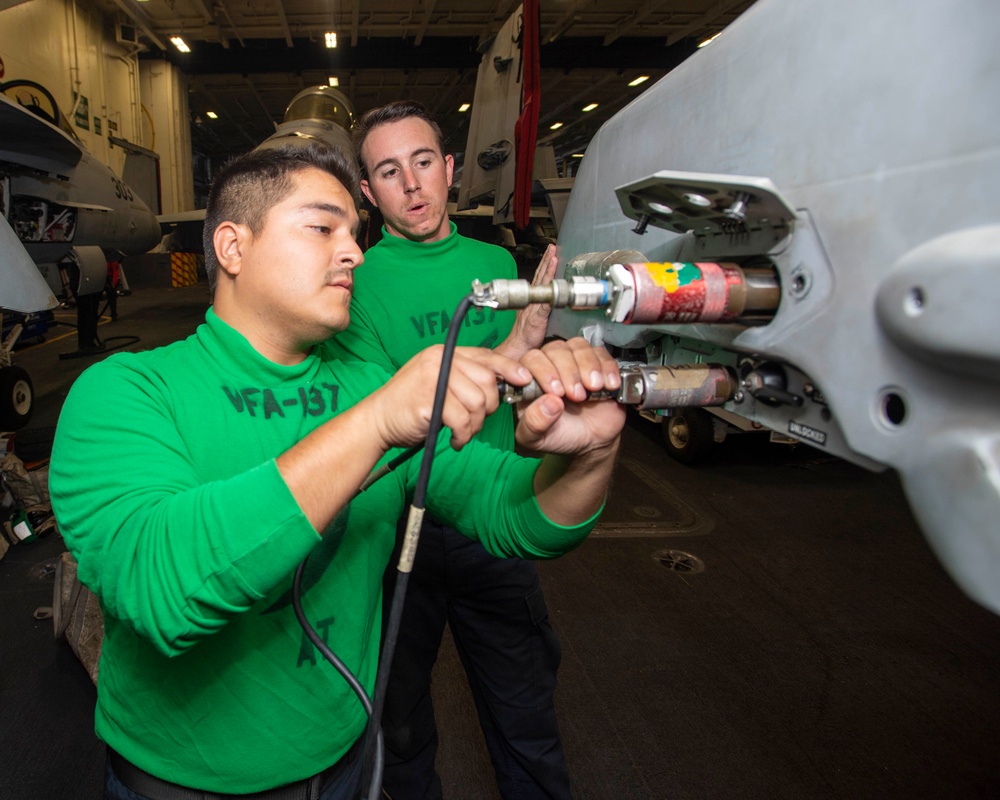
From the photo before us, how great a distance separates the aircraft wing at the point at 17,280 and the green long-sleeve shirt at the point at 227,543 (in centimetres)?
334

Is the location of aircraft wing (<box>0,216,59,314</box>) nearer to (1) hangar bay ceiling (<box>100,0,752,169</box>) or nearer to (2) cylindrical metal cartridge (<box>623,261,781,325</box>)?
(2) cylindrical metal cartridge (<box>623,261,781,325</box>)

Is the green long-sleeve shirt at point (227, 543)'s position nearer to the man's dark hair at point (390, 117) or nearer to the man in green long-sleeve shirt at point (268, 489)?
the man in green long-sleeve shirt at point (268, 489)

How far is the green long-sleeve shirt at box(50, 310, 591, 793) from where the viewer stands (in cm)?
74

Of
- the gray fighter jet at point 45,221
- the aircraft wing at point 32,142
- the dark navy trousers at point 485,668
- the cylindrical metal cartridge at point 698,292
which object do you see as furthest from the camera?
the aircraft wing at point 32,142

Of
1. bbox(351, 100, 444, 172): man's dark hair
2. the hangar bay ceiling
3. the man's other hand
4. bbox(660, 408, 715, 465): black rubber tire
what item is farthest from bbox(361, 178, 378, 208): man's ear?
the hangar bay ceiling

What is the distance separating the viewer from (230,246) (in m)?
1.14

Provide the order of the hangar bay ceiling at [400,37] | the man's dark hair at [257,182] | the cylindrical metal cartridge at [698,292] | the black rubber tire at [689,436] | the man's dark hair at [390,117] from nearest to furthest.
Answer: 1. the cylindrical metal cartridge at [698,292]
2. the man's dark hair at [257,182]
3. the man's dark hair at [390,117]
4. the black rubber tire at [689,436]
5. the hangar bay ceiling at [400,37]

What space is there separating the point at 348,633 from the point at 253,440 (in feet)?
1.34

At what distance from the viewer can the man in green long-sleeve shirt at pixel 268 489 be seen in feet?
2.45

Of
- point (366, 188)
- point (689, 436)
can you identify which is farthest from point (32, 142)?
point (689, 436)

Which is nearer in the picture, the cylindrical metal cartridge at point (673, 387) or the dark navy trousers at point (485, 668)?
the cylindrical metal cartridge at point (673, 387)

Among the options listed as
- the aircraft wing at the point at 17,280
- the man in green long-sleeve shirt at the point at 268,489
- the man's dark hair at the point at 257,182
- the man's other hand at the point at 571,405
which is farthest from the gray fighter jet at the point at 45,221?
the man's other hand at the point at 571,405

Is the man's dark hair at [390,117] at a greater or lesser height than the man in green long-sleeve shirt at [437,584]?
greater

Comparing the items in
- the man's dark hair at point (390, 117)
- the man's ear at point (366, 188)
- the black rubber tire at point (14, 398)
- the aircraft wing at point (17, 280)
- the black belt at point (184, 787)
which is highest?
the man's dark hair at point (390, 117)
